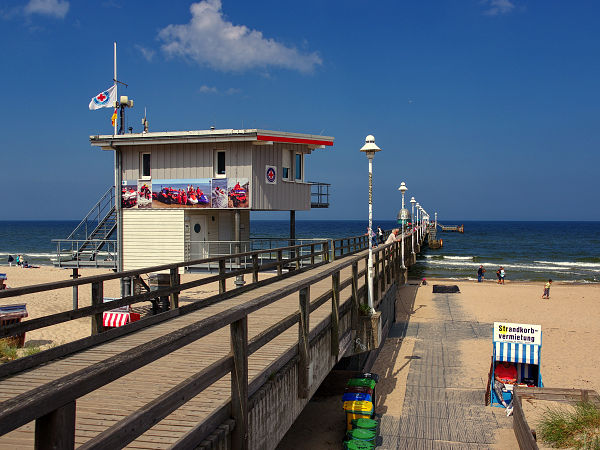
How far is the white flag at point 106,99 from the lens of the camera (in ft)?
67.5

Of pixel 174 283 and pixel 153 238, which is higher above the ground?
pixel 153 238

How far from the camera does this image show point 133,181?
73.6 feet

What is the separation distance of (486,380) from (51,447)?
14.1 meters

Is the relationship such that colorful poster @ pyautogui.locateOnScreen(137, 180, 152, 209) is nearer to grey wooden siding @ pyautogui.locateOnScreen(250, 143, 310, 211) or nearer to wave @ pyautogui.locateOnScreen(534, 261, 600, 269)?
grey wooden siding @ pyautogui.locateOnScreen(250, 143, 310, 211)

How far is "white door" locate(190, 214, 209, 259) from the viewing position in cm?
2281

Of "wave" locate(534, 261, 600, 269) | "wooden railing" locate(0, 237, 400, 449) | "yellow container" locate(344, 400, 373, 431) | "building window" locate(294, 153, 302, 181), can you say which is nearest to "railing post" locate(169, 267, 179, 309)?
"wooden railing" locate(0, 237, 400, 449)

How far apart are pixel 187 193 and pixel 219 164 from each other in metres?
1.93

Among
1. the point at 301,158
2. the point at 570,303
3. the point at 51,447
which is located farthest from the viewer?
the point at 570,303

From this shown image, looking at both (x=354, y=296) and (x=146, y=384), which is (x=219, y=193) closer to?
(x=354, y=296)

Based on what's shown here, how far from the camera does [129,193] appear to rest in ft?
73.7

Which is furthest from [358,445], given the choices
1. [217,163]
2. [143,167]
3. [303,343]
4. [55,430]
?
[143,167]

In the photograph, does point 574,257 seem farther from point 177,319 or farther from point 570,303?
point 177,319

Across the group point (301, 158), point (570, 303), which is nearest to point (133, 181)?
point (301, 158)

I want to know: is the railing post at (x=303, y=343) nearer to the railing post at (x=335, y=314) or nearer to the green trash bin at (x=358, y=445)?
the railing post at (x=335, y=314)
